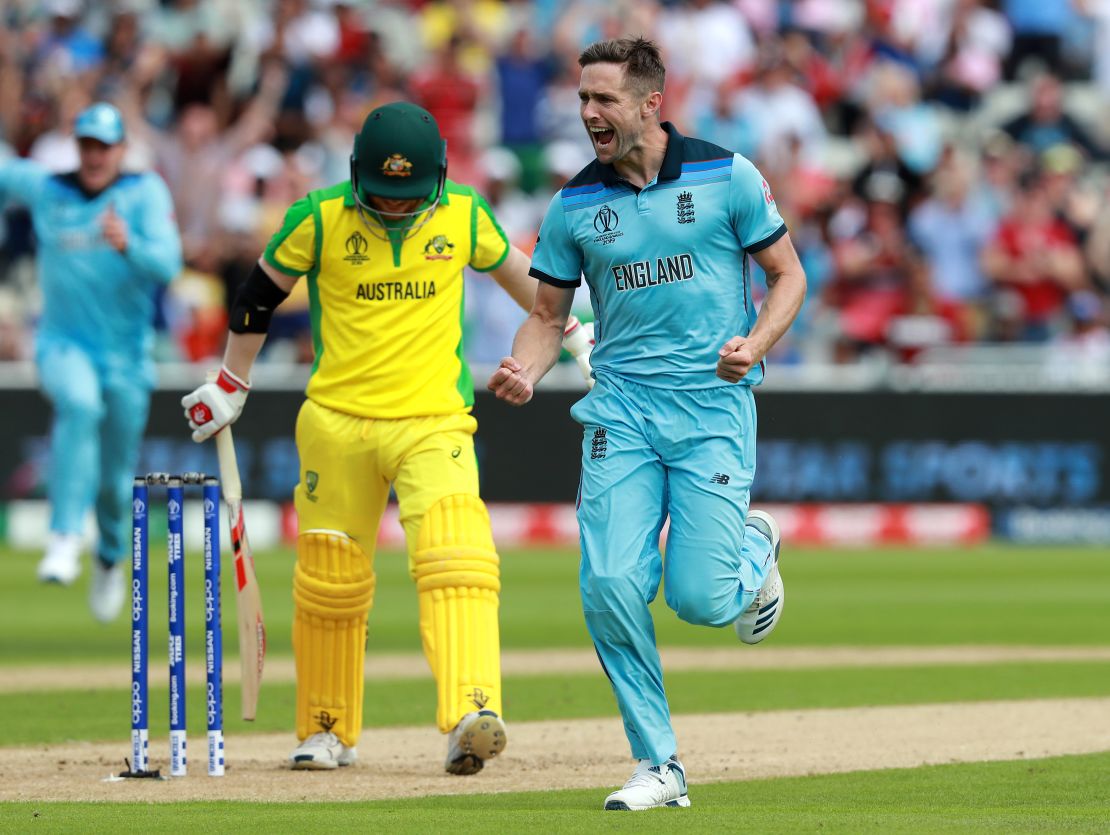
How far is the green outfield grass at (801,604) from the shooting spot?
12.6 meters

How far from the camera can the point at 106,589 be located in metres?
12.0

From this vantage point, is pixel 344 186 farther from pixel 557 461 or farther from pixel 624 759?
pixel 557 461

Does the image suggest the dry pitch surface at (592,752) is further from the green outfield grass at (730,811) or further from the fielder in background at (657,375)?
the fielder in background at (657,375)

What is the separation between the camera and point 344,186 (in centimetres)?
745

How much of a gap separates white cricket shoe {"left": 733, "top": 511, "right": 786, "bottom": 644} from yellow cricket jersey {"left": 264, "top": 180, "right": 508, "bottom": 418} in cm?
136

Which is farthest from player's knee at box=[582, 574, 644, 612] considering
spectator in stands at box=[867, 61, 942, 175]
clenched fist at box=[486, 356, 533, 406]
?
spectator in stands at box=[867, 61, 942, 175]

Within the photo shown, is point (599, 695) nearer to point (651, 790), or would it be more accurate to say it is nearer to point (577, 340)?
point (577, 340)

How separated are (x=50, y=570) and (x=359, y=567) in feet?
14.0

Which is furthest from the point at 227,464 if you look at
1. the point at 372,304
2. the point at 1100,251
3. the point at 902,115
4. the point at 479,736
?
the point at 902,115

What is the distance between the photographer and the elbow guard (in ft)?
24.6

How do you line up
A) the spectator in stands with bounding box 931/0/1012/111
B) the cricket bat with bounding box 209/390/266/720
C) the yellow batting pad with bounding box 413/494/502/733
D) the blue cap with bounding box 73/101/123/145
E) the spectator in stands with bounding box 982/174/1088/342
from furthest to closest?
the spectator in stands with bounding box 931/0/1012/111 → the spectator in stands with bounding box 982/174/1088/342 → the blue cap with bounding box 73/101/123/145 → the cricket bat with bounding box 209/390/266/720 → the yellow batting pad with bounding box 413/494/502/733

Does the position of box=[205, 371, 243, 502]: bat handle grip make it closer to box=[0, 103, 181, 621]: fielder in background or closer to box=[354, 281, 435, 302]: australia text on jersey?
box=[354, 281, 435, 302]: australia text on jersey

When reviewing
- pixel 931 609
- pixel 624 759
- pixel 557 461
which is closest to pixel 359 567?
pixel 624 759

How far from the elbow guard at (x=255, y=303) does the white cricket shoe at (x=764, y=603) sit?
196cm
